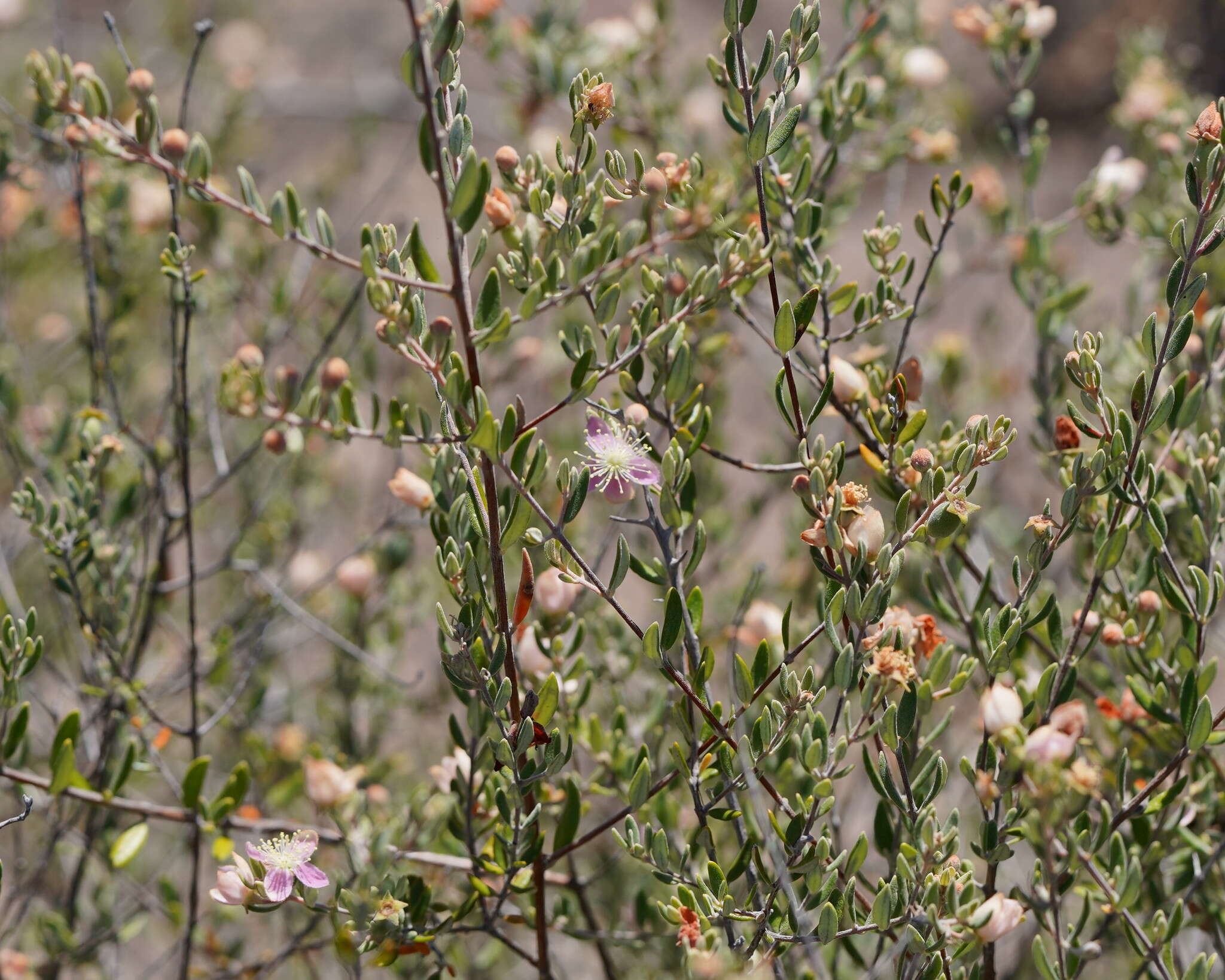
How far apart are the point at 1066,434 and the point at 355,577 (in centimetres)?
113

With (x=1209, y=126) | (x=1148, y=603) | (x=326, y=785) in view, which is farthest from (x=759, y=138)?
(x=326, y=785)

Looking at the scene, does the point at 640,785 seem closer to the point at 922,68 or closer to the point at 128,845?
the point at 128,845

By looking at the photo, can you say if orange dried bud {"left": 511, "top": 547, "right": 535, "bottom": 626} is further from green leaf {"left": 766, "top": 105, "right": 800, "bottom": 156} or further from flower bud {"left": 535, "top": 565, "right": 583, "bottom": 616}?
green leaf {"left": 766, "top": 105, "right": 800, "bottom": 156}

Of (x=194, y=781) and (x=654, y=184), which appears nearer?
(x=654, y=184)

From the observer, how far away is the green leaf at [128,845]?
126 cm

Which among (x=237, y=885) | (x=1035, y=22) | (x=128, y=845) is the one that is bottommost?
(x=128, y=845)

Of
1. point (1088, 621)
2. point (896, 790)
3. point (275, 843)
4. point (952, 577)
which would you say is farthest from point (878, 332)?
point (275, 843)

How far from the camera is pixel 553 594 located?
1.14 metres

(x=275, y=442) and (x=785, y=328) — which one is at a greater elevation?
(x=785, y=328)

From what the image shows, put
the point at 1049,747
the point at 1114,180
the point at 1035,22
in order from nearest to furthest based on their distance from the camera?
the point at 1049,747 → the point at 1035,22 → the point at 1114,180

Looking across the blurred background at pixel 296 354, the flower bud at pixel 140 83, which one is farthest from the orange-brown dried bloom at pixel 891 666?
the flower bud at pixel 140 83

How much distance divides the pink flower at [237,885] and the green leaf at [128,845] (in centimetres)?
34

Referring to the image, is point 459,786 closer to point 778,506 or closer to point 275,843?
point 275,843

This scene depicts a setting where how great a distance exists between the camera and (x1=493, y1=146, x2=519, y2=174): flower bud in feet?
3.15
